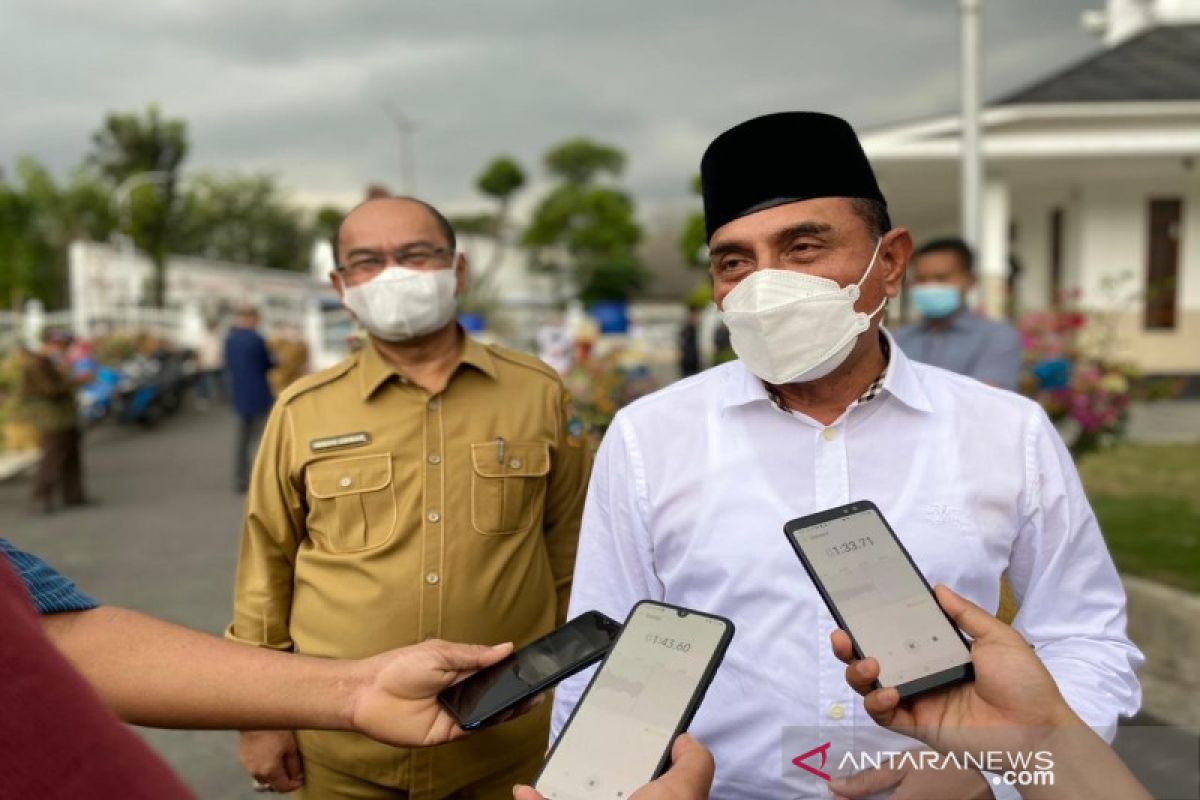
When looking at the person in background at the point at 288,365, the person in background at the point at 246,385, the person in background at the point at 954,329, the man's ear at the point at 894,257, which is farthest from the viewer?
the person in background at the point at 288,365

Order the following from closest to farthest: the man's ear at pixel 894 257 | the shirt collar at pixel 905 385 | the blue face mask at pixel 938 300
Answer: the shirt collar at pixel 905 385, the man's ear at pixel 894 257, the blue face mask at pixel 938 300

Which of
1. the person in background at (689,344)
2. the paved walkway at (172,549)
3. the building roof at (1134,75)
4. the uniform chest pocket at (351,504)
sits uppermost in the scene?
the building roof at (1134,75)

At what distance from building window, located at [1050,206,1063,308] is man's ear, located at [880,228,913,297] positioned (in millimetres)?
16343

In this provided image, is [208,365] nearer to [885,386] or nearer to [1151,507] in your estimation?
[1151,507]

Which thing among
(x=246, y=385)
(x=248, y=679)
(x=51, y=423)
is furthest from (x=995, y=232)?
(x=248, y=679)

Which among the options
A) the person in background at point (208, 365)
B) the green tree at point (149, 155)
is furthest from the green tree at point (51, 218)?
the person in background at point (208, 365)

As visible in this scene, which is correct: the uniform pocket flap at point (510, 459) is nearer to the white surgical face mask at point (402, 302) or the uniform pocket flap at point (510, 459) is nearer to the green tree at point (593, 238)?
the white surgical face mask at point (402, 302)

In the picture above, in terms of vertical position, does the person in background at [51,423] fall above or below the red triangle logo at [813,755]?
below

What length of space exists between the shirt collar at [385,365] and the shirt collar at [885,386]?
3.07 feet

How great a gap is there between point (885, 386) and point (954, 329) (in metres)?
3.29

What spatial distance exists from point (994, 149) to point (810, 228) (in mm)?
13757

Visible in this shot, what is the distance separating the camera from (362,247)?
2961 millimetres

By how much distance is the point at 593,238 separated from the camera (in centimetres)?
6062

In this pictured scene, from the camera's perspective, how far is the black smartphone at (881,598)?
1483 millimetres
